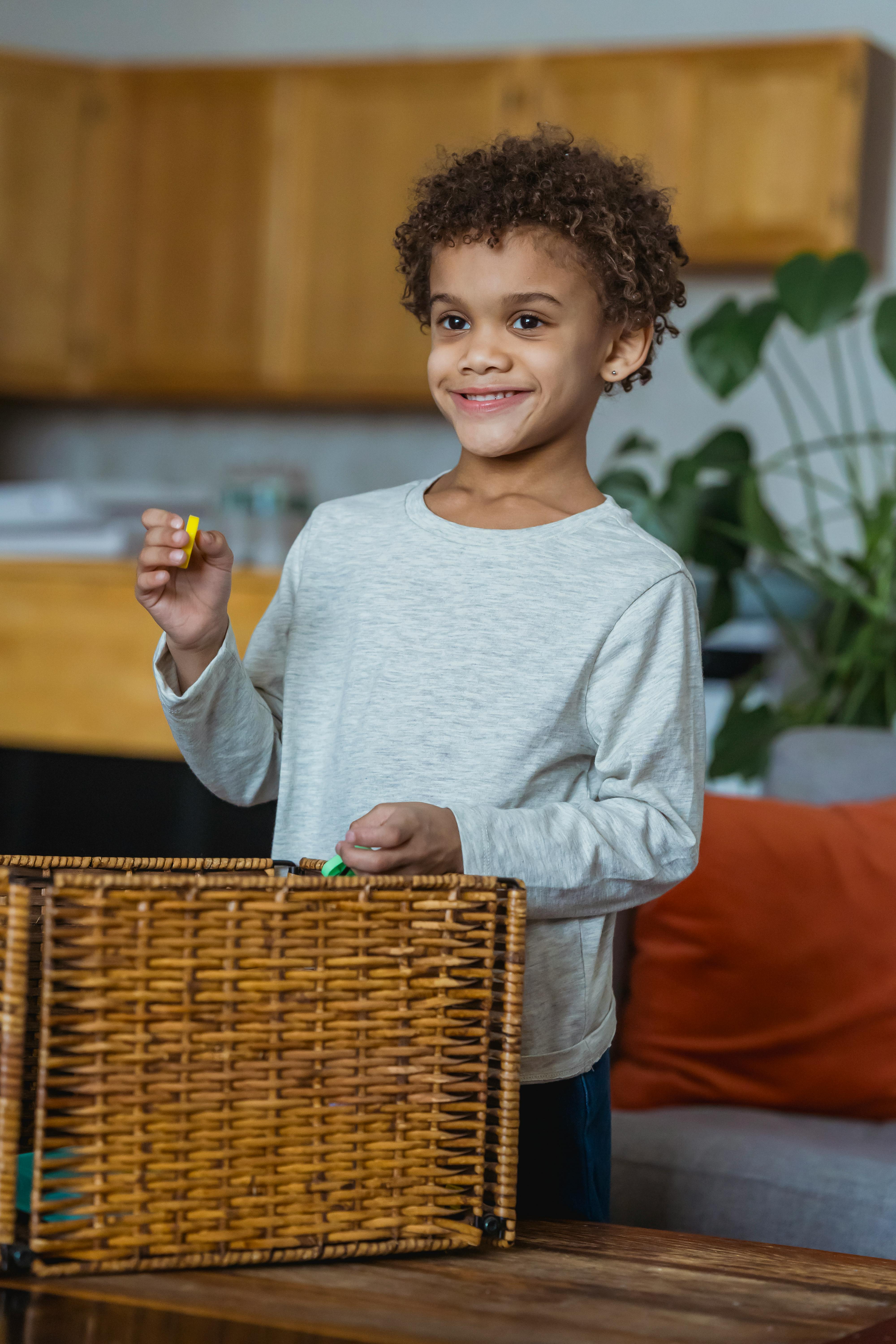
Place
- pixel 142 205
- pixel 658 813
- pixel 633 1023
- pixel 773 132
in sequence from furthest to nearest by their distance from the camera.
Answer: pixel 142 205 → pixel 773 132 → pixel 633 1023 → pixel 658 813

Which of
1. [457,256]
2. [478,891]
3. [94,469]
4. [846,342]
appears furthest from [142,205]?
[478,891]

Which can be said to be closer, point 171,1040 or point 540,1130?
point 171,1040

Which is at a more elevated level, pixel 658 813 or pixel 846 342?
pixel 846 342

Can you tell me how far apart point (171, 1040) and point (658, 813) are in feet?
0.97

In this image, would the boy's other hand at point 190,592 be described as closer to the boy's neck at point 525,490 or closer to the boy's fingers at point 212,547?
the boy's fingers at point 212,547

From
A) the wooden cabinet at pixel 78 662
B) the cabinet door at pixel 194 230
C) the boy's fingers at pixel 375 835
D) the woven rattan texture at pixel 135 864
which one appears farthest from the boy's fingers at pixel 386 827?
the cabinet door at pixel 194 230

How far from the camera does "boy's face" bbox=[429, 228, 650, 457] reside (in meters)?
0.87

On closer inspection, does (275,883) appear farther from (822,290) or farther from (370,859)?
(822,290)

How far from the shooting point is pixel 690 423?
3.87m

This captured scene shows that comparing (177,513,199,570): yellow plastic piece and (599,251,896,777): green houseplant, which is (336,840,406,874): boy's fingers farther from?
(599,251,896,777): green houseplant

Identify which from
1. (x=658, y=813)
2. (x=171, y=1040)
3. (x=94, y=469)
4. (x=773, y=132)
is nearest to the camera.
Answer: (x=171, y=1040)

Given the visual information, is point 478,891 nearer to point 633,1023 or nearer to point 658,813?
point 658,813

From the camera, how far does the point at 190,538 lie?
82cm

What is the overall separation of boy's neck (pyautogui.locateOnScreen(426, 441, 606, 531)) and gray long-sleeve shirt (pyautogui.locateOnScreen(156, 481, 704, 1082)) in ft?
0.05
